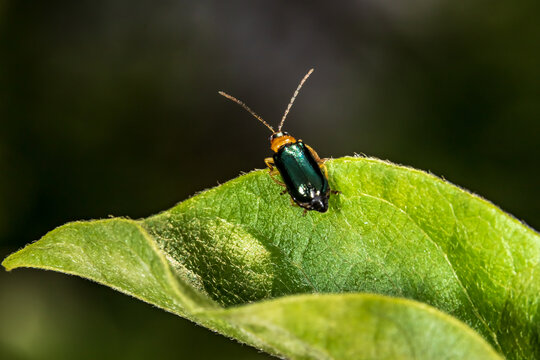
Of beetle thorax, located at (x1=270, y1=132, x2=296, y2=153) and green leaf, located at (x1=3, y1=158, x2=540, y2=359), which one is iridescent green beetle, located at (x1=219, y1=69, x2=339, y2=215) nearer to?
beetle thorax, located at (x1=270, y1=132, x2=296, y2=153)

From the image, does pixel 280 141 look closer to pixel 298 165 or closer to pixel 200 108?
pixel 298 165

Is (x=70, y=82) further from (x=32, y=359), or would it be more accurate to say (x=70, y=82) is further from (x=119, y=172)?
(x=32, y=359)

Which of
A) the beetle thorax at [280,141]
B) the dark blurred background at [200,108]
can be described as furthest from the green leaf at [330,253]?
the dark blurred background at [200,108]

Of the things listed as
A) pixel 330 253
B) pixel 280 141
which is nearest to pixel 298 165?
pixel 280 141

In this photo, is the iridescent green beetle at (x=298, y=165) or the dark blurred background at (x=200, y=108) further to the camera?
the dark blurred background at (x=200, y=108)

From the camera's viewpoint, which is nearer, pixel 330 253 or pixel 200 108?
pixel 330 253

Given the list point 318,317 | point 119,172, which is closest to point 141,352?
point 119,172

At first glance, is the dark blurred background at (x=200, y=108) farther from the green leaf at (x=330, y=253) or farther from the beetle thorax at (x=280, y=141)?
the green leaf at (x=330, y=253)
